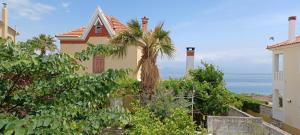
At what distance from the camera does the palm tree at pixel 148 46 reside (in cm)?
1992

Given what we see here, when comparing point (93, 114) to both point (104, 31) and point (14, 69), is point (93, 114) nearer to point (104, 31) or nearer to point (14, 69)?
point (14, 69)

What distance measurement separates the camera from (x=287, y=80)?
24781mm

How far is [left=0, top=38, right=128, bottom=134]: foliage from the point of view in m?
3.24

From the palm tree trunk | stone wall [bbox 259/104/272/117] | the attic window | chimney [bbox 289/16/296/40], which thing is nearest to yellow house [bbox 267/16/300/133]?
chimney [bbox 289/16/296/40]

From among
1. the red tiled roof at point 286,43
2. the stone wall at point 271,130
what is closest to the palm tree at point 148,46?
the stone wall at point 271,130

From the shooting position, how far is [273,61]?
27.6 meters

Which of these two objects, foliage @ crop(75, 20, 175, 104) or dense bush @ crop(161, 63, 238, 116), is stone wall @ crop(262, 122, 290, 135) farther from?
foliage @ crop(75, 20, 175, 104)

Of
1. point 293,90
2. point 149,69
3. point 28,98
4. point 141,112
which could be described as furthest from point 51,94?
point 293,90

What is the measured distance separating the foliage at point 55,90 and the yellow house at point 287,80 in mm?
20978

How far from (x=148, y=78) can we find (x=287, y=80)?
10770mm

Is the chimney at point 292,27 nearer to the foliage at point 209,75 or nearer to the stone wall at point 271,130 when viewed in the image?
the foliage at point 209,75

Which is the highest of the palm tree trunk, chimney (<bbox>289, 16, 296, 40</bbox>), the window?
chimney (<bbox>289, 16, 296, 40</bbox>)

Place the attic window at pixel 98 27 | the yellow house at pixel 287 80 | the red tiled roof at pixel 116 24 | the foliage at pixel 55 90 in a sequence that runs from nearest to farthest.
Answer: the foliage at pixel 55 90 < the yellow house at pixel 287 80 < the attic window at pixel 98 27 < the red tiled roof at pixel 116 24

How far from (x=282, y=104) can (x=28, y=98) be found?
82.7 ft
